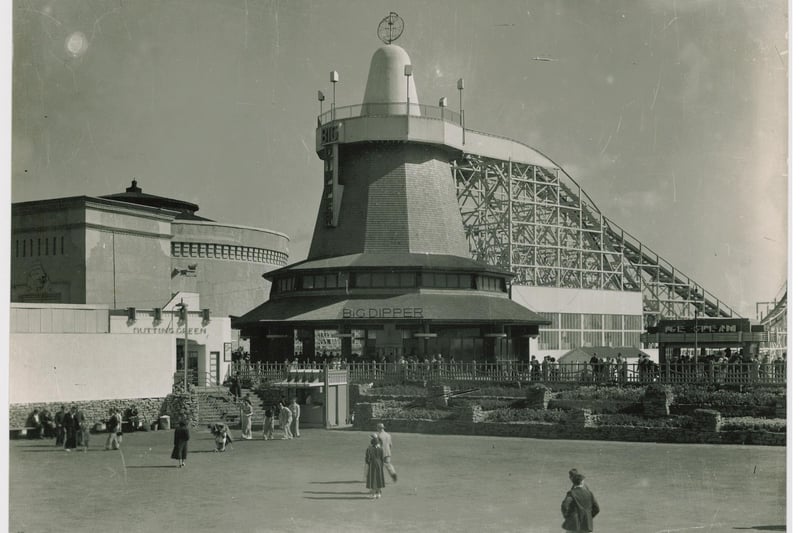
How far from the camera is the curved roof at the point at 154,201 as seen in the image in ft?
188

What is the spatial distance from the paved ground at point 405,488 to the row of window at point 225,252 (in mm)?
34408

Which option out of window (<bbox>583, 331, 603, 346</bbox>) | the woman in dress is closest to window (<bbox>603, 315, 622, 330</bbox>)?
window (<bbox>583, 331, 603, 346</bbox>)

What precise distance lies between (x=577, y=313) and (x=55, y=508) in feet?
161

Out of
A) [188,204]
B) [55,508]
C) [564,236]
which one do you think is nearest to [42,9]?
[55,508]

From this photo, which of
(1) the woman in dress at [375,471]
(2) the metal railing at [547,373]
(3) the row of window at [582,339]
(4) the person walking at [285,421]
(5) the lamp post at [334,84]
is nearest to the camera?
(1) the woman in dress at [375,471]

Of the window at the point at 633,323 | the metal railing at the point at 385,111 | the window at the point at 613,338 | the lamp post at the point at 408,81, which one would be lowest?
the window at the point at 613,338

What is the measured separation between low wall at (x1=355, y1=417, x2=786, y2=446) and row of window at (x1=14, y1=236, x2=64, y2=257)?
1886 cm

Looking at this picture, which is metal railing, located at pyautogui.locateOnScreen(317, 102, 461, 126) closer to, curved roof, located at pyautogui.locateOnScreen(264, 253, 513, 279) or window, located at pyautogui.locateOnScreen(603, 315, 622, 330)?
curved roof, located at pyautogui.locateOnScreen(264, 253, 513, 279)

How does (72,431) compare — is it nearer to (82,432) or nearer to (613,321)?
(82,432)

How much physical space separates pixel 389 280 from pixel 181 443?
78.5 ft

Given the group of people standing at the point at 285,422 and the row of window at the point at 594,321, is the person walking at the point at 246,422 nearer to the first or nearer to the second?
the group of people standing at the point at 285,422

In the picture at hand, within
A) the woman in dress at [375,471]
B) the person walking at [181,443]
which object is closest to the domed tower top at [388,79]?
the person walking at [181,443]

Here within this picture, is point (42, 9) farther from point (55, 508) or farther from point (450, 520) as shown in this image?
point (450, 520)

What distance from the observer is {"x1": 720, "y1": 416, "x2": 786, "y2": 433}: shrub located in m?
26.4
